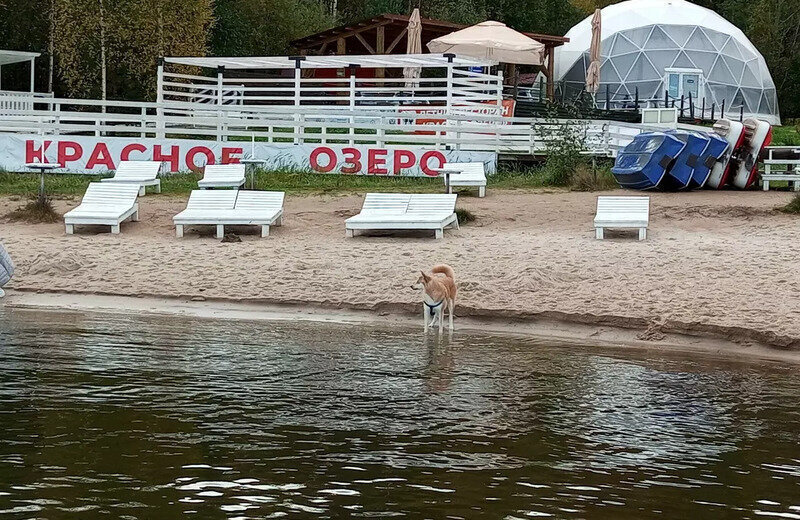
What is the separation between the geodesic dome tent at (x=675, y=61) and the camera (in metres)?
37.5

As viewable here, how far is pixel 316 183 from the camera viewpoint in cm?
2136

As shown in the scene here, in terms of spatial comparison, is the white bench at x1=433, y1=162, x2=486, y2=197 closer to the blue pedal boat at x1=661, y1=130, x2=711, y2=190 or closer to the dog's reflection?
the blue pedal boat at x1=661, y1=130, x2=711, y2=190

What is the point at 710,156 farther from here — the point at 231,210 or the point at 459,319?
the point at 459,319

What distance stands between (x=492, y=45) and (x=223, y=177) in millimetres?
10645

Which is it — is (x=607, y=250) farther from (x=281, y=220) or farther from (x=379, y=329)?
(x=281, y=220)

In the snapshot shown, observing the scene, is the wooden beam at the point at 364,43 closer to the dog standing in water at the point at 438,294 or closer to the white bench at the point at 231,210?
the white bench at the point at 231,210

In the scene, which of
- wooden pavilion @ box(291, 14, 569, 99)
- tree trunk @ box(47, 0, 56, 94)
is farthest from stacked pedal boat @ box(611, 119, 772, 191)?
tree trunk @ box(47, 0, 56, 94)

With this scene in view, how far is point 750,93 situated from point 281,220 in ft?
84.5

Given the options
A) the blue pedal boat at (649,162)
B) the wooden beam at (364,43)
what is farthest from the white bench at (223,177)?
the wooden beam at (364,43)

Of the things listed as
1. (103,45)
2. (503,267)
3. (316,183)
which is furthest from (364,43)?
(503,267)

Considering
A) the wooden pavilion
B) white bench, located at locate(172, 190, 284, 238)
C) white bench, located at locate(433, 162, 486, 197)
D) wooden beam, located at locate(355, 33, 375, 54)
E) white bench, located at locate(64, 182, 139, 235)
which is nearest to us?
white bench, located at locate(172, 190, 284, 238)

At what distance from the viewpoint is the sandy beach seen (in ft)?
40.3

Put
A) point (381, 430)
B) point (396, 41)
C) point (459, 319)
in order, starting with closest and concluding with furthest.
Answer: point (381, 430) < point (459, 319) < point (396, 41)

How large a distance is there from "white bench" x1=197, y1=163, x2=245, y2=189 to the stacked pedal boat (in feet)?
20.5
